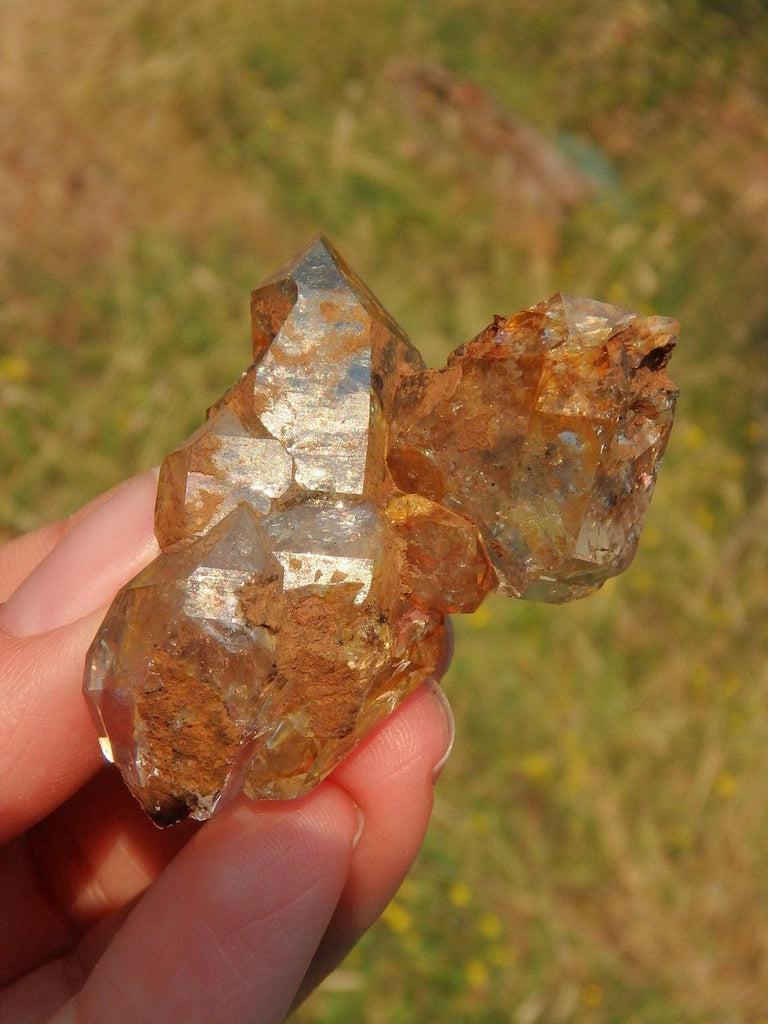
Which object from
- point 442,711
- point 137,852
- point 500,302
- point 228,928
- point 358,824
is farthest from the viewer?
point 500,302

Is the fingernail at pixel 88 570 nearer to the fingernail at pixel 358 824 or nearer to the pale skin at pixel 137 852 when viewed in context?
the pale skin at pixel 137 852

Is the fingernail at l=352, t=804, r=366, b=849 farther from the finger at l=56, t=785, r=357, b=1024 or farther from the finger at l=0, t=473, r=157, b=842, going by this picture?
the finger at l=0, t=473, r=157, b=842

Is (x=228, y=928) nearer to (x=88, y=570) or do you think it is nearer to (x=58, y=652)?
Answer: (x=58, y=652)

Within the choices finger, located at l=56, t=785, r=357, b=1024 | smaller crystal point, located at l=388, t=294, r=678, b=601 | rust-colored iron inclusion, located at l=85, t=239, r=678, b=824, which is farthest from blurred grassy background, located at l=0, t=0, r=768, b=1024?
smaller crystal point, located at l=388, t=294, r=678, b=601

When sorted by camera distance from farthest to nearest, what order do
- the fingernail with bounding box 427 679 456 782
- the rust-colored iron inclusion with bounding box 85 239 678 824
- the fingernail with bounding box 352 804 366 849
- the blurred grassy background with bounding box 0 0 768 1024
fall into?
the blurred grassy background with bounding box 0 0 768 1024, the fingernail with bounding box 427 679 456 782, the fingernail with bounding box 352 804 366 849, the rust-colored iron inclusion with bounding box 85 239 678 824

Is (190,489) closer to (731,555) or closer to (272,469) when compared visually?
(272,469)

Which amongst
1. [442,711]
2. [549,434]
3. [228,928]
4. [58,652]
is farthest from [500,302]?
[228,928]
